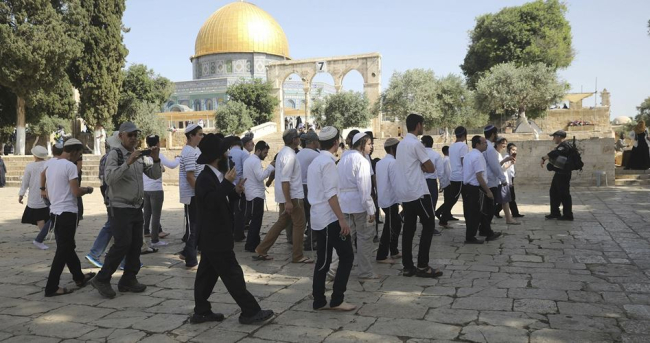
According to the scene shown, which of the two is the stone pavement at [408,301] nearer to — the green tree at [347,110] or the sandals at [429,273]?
the sandals at [429,273]

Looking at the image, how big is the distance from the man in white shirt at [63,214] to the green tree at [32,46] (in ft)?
63.8

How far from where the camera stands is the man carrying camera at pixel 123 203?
4.70 meters

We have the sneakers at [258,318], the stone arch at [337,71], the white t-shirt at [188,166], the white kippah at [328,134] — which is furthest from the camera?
the stone arch at [337,71]

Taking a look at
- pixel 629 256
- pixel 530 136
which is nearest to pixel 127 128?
pixel 629 256

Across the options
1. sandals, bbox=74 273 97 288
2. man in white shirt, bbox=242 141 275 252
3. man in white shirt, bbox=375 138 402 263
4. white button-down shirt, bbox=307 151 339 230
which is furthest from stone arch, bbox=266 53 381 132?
white button-down shirt, bbox=307 151 339 230

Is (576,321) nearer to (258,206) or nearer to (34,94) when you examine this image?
(258,206)

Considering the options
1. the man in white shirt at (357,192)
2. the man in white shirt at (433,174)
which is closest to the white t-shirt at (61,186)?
the man in white shirt at (357,192)

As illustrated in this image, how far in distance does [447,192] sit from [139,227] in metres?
5.29

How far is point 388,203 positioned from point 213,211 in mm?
2760

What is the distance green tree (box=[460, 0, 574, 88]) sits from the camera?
37.9 m

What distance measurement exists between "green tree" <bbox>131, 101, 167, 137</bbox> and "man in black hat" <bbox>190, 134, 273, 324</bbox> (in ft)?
100

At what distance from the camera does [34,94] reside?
919 inches

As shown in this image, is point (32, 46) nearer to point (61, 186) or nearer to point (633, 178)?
point (61, 186)

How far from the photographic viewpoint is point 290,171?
586 centimetres
